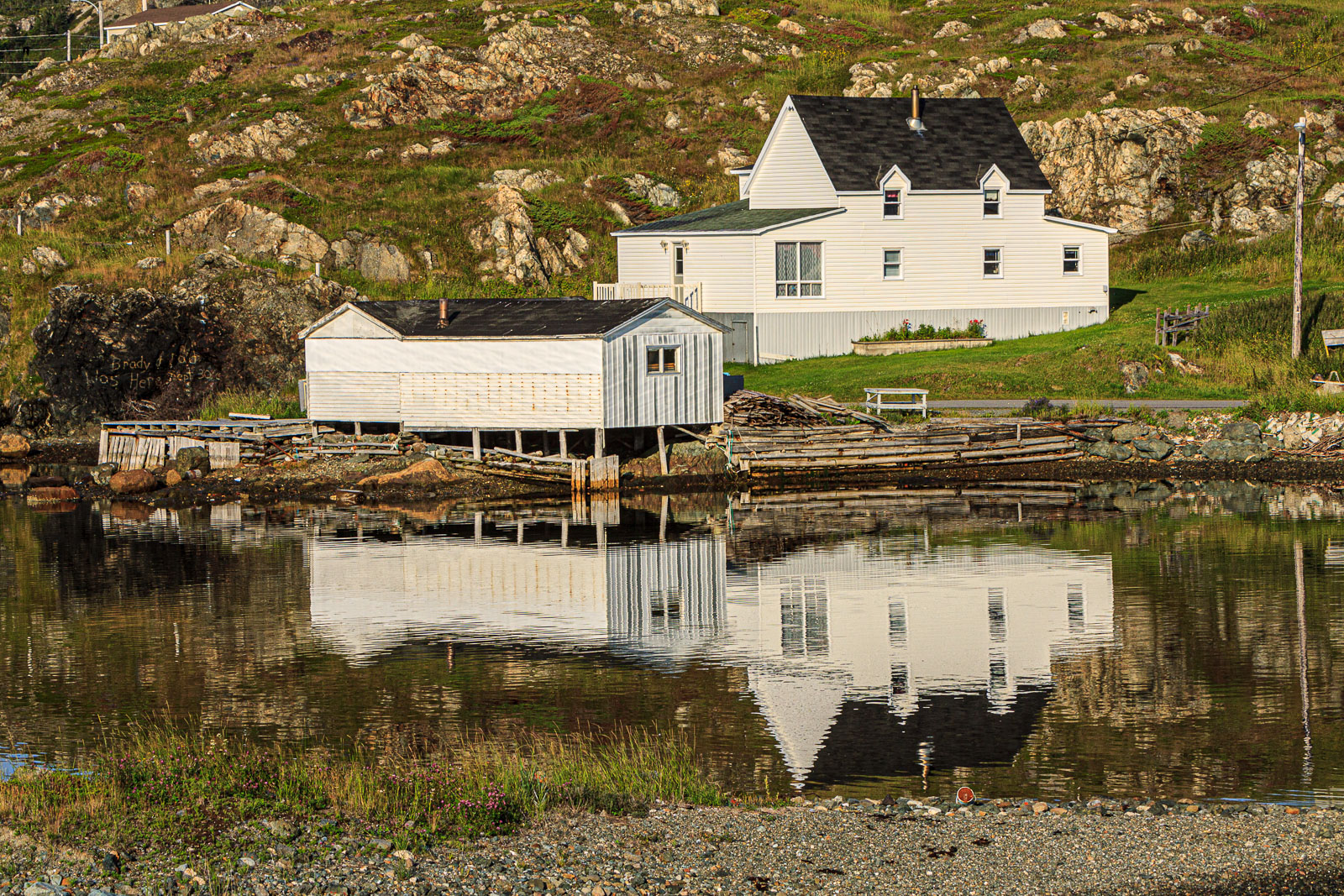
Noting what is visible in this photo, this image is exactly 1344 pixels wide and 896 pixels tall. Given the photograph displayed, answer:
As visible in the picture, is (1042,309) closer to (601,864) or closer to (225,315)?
(225,315)

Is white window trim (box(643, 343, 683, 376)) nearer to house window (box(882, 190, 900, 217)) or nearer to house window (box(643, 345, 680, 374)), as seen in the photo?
house window (box(643, 345, 680, 374))

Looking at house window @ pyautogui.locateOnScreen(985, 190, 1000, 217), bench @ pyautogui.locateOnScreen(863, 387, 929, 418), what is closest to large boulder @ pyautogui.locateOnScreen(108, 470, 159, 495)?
bench @ pyautogui.locateOnScreen(863, 387, 929, 418)

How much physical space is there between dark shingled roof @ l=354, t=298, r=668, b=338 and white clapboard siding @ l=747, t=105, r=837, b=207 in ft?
51.2

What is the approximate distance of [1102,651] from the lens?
24.6 m

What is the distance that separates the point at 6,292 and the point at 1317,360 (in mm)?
48543

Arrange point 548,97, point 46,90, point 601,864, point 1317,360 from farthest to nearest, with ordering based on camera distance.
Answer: point 46,90 → point 548,97 → point 1317,360 → point 601,864

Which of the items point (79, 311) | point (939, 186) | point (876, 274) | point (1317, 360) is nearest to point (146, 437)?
point (79, 311)

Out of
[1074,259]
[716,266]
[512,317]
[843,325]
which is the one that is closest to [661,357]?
[512,317]

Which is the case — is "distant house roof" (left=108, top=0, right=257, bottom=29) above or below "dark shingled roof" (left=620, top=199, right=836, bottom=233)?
above

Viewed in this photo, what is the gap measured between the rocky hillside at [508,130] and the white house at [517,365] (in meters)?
9.57

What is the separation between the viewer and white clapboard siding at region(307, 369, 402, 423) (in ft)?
154

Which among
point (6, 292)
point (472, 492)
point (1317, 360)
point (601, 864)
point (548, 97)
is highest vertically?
point (548, 97)

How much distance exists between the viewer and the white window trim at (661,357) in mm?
44906

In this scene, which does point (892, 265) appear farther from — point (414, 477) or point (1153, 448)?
A: point (414, 477)
